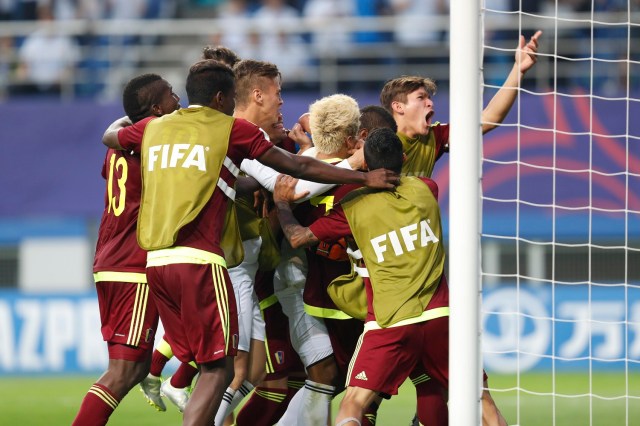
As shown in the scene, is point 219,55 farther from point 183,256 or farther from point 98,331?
point 98,331

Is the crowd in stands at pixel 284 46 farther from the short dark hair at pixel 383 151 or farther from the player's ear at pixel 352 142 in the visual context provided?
the short dark hair at pixel 383 151

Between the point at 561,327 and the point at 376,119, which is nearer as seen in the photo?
the point at 376,119

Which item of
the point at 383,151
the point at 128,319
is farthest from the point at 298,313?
the point at 383,151

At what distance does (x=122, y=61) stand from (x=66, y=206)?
6.66ft

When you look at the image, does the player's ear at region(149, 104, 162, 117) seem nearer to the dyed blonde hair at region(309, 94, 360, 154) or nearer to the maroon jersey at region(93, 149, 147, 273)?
the maroon jersey at region(93, 149, 147, 273)

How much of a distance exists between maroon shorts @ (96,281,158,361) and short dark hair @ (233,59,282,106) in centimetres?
132

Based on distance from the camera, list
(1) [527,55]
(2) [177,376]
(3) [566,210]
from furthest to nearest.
→ (3) [566,210] → (2) [177,376] → (1) [527,55]

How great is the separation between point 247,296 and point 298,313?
0.39m

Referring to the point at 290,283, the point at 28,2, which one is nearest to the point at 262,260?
the point at 290,283

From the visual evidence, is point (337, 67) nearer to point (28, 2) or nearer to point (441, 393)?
point (28, 2)

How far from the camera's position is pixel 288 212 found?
611 centimetres

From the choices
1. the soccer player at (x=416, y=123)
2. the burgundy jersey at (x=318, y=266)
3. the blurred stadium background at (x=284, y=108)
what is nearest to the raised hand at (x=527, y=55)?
the soccer player at (x=416, y=123)

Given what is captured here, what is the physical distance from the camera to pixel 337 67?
13.9 m

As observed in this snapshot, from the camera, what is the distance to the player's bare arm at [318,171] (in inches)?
221
